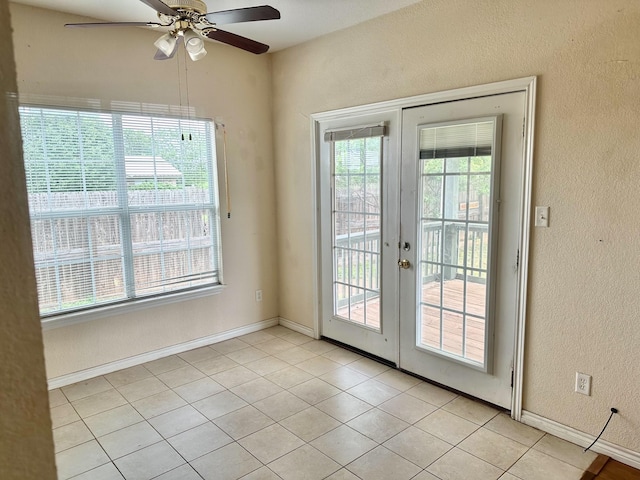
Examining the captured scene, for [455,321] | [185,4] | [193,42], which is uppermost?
[185,4]

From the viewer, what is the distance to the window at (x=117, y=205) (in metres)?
3.08

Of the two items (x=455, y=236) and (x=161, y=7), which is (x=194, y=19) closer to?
(x=161, y=7)

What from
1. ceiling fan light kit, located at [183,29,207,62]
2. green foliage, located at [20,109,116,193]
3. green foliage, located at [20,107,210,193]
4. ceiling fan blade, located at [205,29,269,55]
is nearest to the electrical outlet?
ceiling fan blade, located at [205,29,269,55]

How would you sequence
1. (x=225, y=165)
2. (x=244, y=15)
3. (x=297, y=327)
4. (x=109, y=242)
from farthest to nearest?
(x=297, y=327)
(x=225, y=165)
(x=109, y=242)
(x=244, y=15)

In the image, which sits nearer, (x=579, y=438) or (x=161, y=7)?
(x=161, y=7)

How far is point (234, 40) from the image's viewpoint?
2.65 metres

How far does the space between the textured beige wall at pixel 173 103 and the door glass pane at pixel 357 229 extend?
902 millimetres

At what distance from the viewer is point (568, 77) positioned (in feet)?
7.69

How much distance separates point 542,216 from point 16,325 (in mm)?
2622

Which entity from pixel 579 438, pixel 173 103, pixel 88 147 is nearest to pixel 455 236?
pixel 579 438

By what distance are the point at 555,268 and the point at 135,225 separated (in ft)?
10.1

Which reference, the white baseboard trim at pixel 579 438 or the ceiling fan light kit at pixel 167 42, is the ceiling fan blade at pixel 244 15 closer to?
the ceiling fan light kit at pixel 167 42

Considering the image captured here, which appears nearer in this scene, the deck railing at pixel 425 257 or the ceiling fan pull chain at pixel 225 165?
the deck railing at pixel 425 257

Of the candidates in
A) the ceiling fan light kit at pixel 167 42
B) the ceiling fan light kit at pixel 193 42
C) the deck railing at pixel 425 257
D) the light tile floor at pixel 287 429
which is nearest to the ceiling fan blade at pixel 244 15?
the ceiling fan light kit at pixel 193 42
